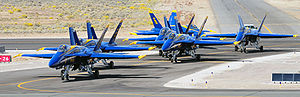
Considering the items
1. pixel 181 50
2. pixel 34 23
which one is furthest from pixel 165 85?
pixel 34 23

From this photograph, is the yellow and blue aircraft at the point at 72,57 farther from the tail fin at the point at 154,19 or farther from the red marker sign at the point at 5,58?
the tail fin at the point at 154,19

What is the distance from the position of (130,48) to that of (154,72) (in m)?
6.39

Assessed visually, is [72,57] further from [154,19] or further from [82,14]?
[82,14]

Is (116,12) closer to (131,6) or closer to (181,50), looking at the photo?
(131,6)

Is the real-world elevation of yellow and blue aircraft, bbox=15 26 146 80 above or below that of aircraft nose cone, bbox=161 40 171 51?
below

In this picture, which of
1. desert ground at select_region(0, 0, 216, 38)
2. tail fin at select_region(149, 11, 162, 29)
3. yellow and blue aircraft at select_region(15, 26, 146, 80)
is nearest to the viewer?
yellow and blue aircraft at select_region(15, 26, 146, 80)

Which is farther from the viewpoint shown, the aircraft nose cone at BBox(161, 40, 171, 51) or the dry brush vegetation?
the dry brush vegetation

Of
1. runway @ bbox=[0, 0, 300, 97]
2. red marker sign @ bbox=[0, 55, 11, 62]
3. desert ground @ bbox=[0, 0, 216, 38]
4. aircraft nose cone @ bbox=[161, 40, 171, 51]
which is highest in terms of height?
desert ground @ bbox=[0, 0, 216, 38]

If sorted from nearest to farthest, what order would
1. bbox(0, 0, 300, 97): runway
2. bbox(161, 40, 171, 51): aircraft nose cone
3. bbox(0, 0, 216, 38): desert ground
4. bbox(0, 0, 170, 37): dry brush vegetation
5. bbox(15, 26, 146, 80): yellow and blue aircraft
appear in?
bbox(0, 0, 300, 97): runway < bbox(15, 26, 146, 80): yellow and blue aircraft < bbox(161, 40, 171, 51): aircraft nose cone < bbox(0, 0, 216, 38): desert ground < bbox(0, 0, 170, 37): dry brush vegetation

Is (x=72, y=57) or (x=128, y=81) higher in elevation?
(x=72, y=57)

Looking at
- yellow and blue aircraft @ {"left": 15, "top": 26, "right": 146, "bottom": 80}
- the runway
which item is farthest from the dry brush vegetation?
yellow and blue aircraft @ {"left": 15, "top": 26, "right": 146, "bottom": 80}

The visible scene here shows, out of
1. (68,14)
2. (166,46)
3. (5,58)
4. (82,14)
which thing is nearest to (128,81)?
(166,46)

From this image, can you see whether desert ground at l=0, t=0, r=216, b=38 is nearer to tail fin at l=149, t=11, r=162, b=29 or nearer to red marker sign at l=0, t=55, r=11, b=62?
tail fin at l=149, t=11, r=162, b=29

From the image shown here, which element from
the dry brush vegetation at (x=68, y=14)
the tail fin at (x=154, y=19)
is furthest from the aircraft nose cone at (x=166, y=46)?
the dry brush vegetation at (x=68, y=14)
